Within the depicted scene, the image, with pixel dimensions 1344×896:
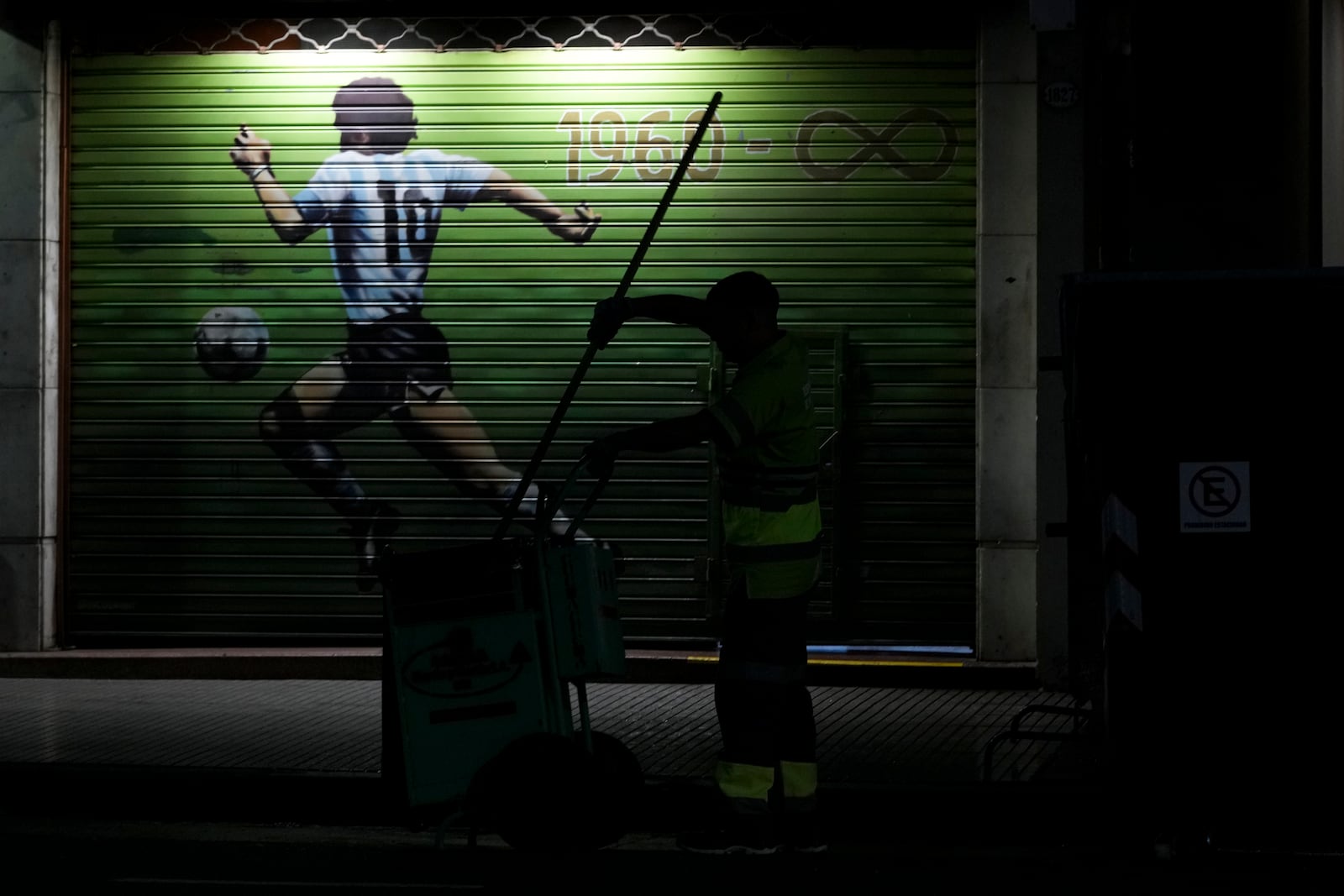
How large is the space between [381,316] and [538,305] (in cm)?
90

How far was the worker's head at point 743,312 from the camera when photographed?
6582 mm

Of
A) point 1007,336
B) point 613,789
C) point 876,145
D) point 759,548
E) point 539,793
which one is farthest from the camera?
point 876,145

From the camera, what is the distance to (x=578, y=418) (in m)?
10.9

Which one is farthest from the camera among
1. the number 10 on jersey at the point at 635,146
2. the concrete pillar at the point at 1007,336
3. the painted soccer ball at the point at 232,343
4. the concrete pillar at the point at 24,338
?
the painted soccer ball at the point at 232,343

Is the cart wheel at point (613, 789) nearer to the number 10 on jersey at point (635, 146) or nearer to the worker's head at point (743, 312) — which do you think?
the worker's head at point (743, 312)

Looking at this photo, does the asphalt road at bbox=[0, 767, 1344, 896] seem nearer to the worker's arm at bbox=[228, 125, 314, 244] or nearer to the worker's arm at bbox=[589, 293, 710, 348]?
the worker's arm at bbox=[589, 293, 710, 348]

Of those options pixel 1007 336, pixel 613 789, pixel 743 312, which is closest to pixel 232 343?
pixel 1007 336

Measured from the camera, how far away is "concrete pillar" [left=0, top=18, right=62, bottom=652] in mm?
10961

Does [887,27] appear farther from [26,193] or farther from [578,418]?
[26,193]

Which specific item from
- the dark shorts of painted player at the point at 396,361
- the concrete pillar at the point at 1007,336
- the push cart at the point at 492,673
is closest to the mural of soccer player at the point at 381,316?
the dark shorts of painted player at the point at 396,361

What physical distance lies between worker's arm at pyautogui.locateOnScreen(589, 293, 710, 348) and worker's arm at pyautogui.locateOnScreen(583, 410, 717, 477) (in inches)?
13.4

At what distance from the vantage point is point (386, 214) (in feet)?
36.1

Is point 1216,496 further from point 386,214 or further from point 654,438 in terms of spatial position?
point 386,214

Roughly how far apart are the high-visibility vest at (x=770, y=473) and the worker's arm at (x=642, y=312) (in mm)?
262
